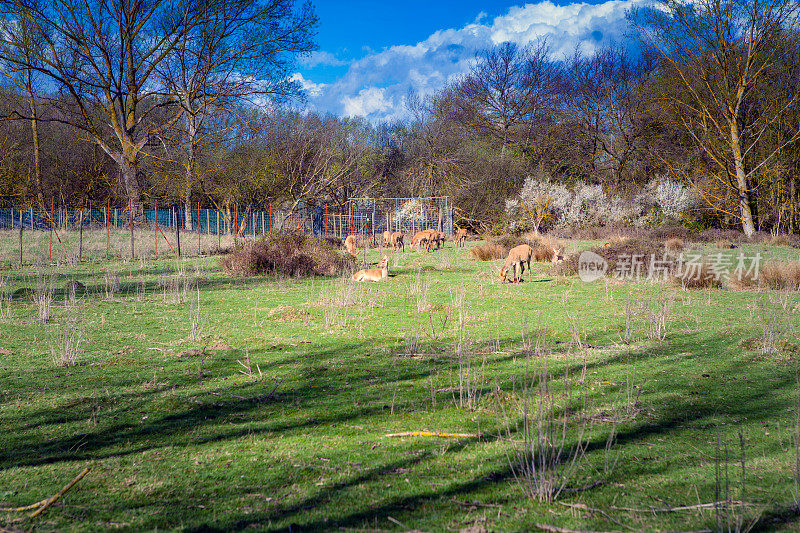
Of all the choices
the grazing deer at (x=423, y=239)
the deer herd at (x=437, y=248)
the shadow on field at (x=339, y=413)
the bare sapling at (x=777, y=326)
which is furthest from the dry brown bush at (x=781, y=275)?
the grazing deer at (x=423, y=239)

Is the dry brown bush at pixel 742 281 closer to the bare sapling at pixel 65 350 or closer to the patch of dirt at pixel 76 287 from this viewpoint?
the bare sapling at pixel 65 350

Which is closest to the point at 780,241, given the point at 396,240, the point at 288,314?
the point at 396,240

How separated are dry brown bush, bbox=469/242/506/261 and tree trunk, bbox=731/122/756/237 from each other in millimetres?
13744

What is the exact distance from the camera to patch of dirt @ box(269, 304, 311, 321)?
8688 millimetres

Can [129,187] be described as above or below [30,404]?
above

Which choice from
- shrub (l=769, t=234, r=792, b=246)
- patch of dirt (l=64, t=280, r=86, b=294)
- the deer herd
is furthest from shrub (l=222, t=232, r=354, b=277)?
shrub (l=769, t=234, r=792, b=246)

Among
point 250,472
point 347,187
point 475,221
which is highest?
point 347,187

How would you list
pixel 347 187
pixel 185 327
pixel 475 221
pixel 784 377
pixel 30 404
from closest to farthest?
pixel 30 404, pixel 784 377, pixel 185 327, pixel 475 221, pixel 347 187

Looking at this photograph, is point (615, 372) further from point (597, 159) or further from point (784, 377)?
point (597, 159)

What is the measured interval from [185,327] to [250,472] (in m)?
5.10

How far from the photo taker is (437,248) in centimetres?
2445

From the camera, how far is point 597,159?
3994cm

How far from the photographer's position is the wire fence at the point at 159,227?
766 inches

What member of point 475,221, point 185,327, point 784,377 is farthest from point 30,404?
point 475,221
